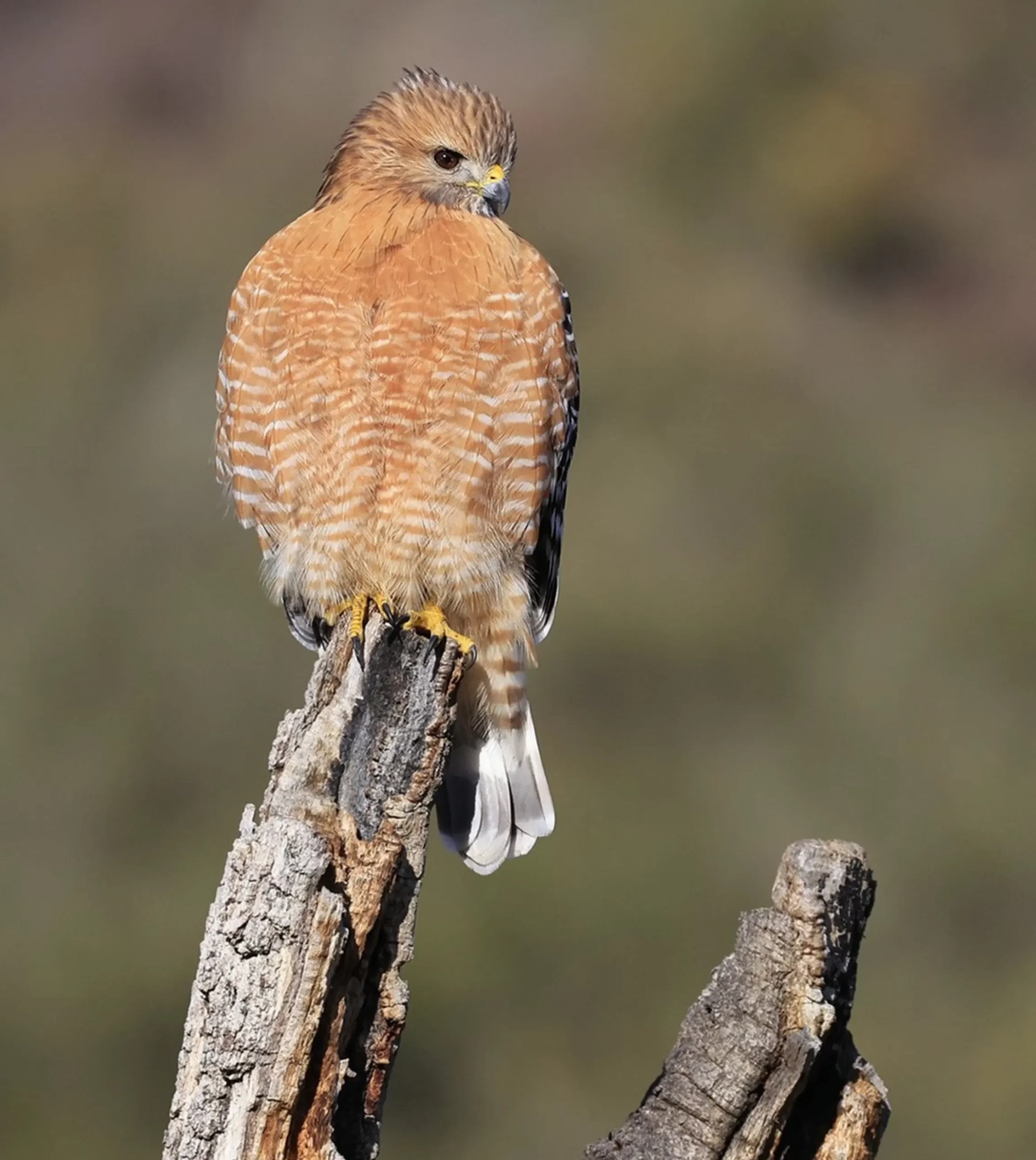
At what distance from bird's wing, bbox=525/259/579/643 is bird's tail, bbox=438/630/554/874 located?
0.19m

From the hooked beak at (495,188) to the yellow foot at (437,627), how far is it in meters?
1.21

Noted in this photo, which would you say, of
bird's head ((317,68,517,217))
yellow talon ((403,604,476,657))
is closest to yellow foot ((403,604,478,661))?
yellow talon ((403,604,476,657))

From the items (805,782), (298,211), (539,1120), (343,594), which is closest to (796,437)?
(805,782)

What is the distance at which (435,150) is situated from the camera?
5492 mm

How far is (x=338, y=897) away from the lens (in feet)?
11.2

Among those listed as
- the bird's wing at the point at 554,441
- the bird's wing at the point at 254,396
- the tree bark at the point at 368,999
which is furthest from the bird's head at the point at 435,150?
the tree bark at the point at 368,999

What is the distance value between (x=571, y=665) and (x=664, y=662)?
2.56ft

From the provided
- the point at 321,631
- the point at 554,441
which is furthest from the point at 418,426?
the point at 321,631

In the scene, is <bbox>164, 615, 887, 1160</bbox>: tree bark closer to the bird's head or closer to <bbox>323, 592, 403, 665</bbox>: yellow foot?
<bbox>323, 592, 403, 665</bbox>: yellow foot

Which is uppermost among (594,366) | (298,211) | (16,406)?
(298,211)

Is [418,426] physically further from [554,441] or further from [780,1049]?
[780,1049]

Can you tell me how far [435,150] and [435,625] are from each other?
1.47 metres

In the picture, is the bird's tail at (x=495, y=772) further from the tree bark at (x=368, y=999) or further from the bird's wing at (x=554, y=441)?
the tree bark at (x=368, y=999)

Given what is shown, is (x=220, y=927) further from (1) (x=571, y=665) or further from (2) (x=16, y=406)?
(2) (x=16, y=406)
